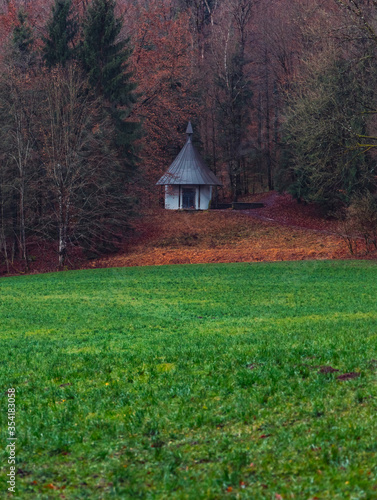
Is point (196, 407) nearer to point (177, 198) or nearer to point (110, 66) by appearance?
point (110, 66)

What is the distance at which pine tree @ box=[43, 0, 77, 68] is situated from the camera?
40812mm

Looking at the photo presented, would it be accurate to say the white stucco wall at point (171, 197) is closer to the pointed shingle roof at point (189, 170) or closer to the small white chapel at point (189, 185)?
the small white chapel at point (189, 185)

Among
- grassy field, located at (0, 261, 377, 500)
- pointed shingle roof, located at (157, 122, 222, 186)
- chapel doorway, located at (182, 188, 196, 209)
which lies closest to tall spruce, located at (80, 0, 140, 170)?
pointed shingle roof, located at (157, 122, 222, 186)

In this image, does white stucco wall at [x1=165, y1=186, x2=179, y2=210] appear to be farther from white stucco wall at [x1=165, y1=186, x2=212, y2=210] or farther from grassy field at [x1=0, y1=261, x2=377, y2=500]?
grassy field at [x1=0, y1=261, x2=377, y2=500]

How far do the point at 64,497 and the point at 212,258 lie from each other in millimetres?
32220

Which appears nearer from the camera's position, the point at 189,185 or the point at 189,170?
the point at 189,170

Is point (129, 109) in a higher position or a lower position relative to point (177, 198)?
higher

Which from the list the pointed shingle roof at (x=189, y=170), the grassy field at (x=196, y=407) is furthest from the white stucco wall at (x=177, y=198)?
the grassy field at (x=196, y=407)

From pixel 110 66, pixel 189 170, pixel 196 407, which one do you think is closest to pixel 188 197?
pixel 189 170

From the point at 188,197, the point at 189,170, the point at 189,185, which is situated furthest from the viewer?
the point at 188,197

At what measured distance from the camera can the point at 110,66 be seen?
133ft

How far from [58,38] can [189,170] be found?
17.4m

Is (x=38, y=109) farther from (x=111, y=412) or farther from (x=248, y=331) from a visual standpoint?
(x=111, y=412)

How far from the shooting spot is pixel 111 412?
263 inches
